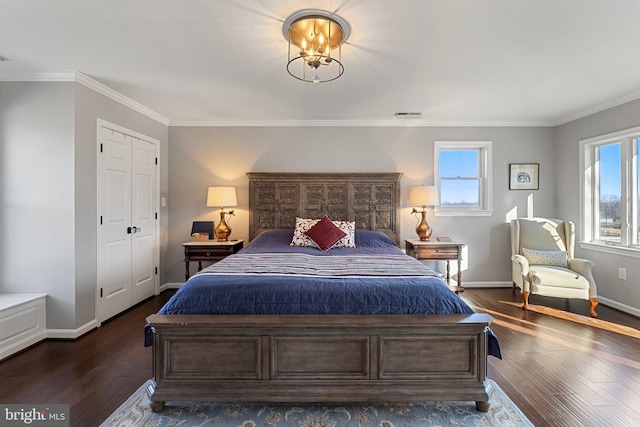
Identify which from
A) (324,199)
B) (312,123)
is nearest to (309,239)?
(324,199)

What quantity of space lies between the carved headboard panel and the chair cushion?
5.52 feet

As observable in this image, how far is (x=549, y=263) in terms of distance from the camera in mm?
3762

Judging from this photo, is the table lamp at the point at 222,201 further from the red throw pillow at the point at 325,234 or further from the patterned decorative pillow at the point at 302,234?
the red throw pillow at the point at 325,234

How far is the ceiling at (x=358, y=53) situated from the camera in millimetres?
1907

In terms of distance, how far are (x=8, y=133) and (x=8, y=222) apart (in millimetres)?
838

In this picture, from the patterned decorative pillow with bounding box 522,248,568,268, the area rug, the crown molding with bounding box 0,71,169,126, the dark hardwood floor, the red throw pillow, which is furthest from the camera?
the patterned decorative pillow with bounding box 522,248,568,268

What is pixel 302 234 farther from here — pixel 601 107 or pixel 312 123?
pixel 601 107

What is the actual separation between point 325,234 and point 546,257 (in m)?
2.84

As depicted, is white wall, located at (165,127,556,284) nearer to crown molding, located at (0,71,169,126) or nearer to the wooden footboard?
crown molding, located at (0,71,169,126)

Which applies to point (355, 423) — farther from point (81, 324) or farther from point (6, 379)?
point (81, 324)

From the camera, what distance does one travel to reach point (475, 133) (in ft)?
14.6

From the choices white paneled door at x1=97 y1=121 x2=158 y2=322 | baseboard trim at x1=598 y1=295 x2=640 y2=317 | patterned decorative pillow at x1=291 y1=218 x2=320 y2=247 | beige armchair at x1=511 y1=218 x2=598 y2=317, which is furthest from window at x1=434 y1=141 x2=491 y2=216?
white paneled door at x1=97 y1=121 x2=158 y2=322

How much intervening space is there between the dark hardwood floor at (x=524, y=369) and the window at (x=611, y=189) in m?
1.04

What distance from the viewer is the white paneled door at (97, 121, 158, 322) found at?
3.17 m
